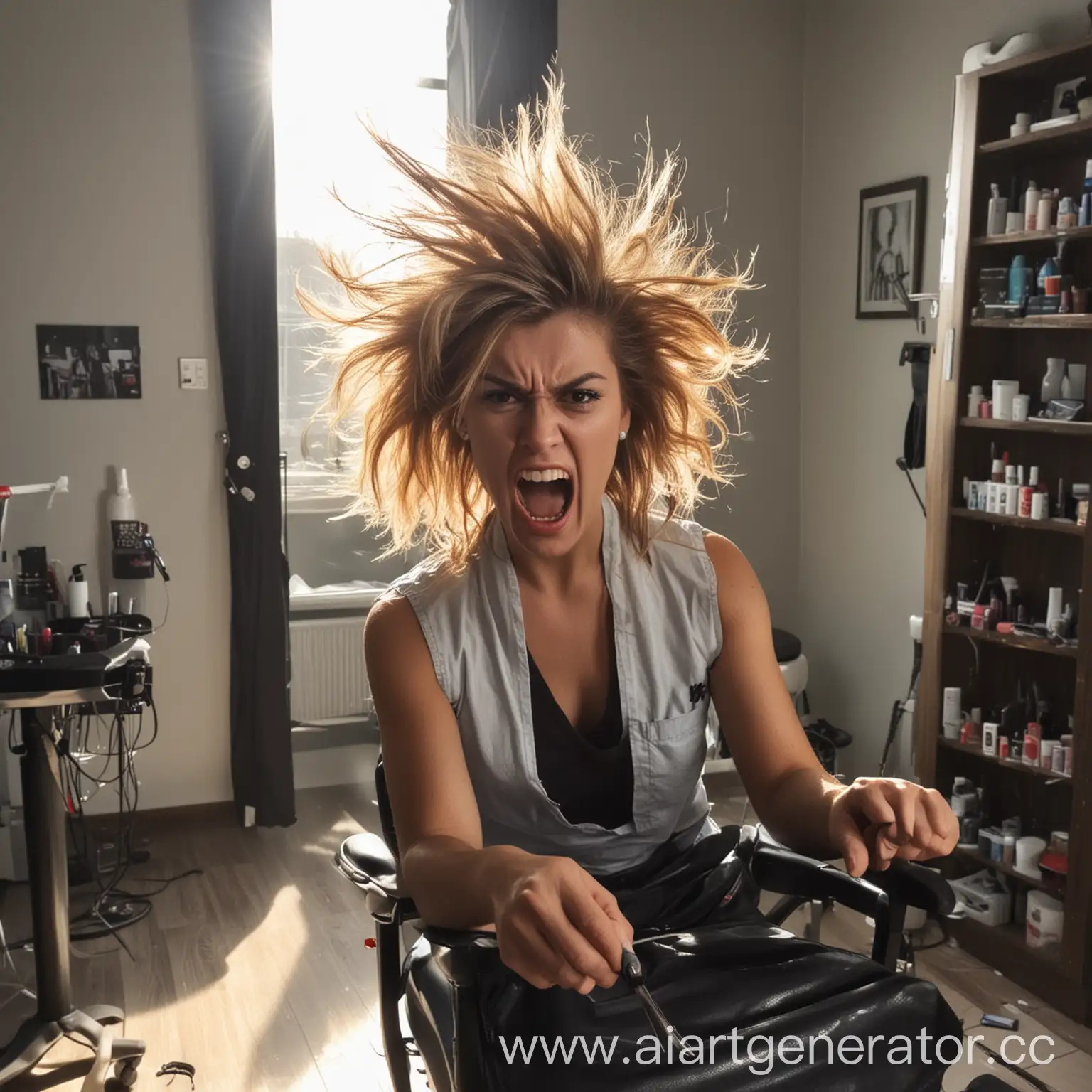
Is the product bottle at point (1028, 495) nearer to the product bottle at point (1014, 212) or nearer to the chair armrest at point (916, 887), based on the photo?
the product bottle at point (1014, 212)

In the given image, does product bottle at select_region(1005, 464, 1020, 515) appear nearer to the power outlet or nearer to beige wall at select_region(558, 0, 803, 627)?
beige wall at select_region(558, 0, 803, 627)

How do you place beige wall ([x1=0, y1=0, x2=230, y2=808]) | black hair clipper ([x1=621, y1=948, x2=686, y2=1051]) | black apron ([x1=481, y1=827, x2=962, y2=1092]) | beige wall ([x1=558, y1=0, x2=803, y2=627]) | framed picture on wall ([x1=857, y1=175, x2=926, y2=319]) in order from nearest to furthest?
black hair clipper ([x1=621, y1=948, x2=686, y2=1051]), black apron ([x1=481, y1=827, x2=962, y2=1092]), beige wall ([x1=0, y1=0, x2=230, y2=808]), framed picture on wall ([x1=857, y1=175, x2=926, y2=319]), beige wall ([x1=558, y1=0, x2=803, y2=627])

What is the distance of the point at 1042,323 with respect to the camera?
2330 millimetres

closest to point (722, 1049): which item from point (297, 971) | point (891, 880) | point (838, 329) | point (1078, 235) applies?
point (891, 880)

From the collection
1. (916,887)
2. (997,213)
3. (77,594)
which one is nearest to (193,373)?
(77,594)

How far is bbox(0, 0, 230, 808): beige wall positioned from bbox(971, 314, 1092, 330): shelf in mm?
2057

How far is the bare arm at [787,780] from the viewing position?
1021mm

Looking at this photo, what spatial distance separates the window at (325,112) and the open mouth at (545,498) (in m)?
2.14

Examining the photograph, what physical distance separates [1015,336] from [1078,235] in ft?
1.23

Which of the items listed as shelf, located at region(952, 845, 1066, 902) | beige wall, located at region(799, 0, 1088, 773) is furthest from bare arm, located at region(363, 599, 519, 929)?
beige wall, located at region(799, 0, 1088, 773)

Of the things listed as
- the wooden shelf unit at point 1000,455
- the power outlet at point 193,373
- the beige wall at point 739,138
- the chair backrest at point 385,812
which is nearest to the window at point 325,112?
the power outlet at point 193,373

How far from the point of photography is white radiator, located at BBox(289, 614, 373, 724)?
3.54 meters

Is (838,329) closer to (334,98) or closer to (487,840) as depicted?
(334,98)

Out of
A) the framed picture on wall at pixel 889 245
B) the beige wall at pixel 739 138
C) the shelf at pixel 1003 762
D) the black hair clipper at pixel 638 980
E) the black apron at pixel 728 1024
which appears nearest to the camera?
the black hair clipper at pixel 638 980
